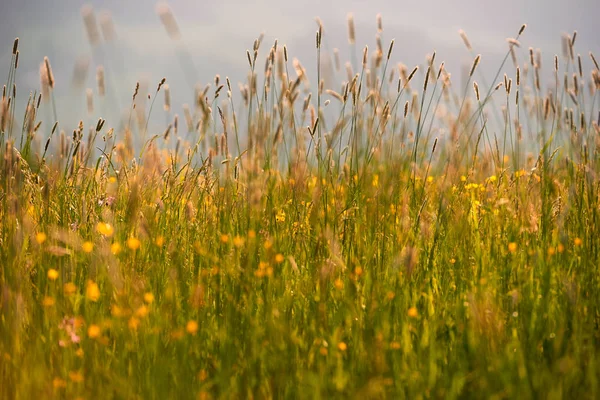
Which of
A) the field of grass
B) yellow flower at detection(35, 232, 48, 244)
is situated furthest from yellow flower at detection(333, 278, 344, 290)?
yellow flower at detection(35, 232, 48, 244)

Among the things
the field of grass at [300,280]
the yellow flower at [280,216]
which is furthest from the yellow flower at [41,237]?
the yellow flower at [280,216]

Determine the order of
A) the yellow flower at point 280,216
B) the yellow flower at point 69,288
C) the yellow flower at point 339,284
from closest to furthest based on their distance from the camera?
the yellow flower at point 69,288 < the yellow flower at point 339,284 < the yellow flower at point 280,216

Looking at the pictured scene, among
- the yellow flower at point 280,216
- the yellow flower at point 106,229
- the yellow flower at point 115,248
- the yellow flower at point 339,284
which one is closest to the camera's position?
the yellow flower at point 339,284

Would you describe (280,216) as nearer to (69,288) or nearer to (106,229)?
(106,229)

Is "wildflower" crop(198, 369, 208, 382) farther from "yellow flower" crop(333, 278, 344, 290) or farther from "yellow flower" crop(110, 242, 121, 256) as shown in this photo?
"yellow flower" crop(110, 242, 121, 256)

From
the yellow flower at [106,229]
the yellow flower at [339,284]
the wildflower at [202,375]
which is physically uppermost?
the yellow flower at [106,229]

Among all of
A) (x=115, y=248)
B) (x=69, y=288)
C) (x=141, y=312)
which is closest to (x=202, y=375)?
(x=141, y=312)

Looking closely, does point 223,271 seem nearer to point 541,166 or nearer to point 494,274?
point 494,274

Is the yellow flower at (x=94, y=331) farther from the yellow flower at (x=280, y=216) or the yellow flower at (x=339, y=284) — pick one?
the yellow flower at (x=280, y=216)

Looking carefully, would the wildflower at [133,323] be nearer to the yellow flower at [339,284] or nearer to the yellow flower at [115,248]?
the yellow flower at [115,248]

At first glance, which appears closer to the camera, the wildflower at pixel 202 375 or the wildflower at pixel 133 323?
the wildflower at pixel 202 375

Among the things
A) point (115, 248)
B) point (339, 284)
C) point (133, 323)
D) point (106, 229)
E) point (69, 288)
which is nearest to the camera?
point (133, 323)

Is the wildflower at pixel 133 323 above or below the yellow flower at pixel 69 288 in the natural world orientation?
below

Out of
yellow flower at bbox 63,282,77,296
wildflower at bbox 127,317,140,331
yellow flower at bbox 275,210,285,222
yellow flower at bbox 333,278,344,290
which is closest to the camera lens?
wildflower at bbox 127,317,140,331
